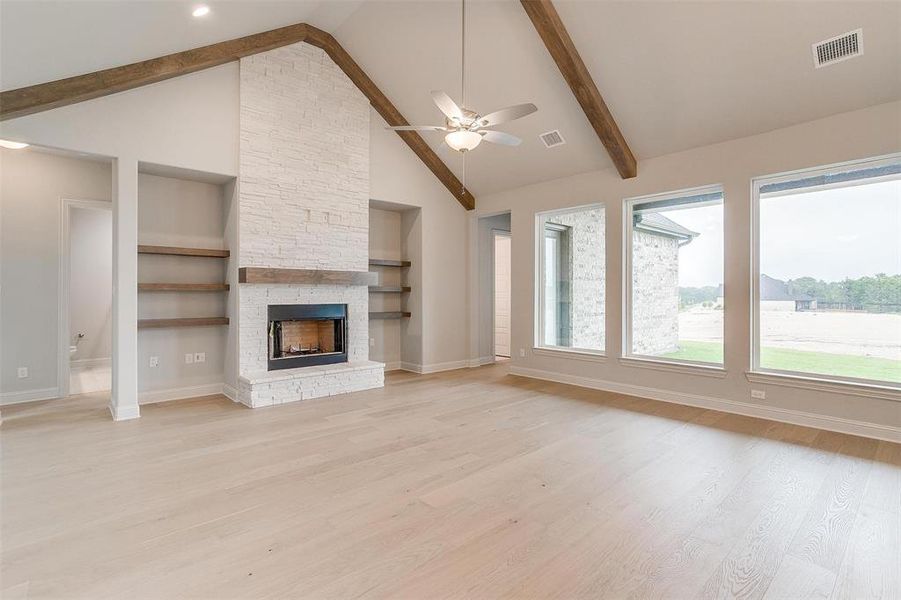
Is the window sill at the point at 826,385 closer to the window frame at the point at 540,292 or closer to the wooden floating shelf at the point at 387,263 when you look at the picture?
the window frame at the point at 540,292

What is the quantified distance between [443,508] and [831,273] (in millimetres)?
4197

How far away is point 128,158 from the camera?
426cm

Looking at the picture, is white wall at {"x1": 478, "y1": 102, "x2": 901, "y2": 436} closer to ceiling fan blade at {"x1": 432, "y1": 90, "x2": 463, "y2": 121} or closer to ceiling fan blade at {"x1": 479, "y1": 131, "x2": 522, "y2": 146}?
ceiling fan blade at {"x1": 479, "y1": 131, "x2": 522, "y2": 146}

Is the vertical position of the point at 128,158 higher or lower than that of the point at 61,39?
lower

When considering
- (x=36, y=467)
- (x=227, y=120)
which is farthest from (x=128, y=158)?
(x=36, y=467)

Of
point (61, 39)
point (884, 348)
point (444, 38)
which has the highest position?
point (444, 38)

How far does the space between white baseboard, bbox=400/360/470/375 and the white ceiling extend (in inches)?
130

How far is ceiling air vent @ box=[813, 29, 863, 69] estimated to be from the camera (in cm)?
336

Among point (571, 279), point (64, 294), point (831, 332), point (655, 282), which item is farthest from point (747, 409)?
point (64, 294)

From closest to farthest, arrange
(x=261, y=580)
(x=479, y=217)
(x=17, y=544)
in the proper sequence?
(x=261, y=580)
(x=17, y=544)
(x=479, y=217)

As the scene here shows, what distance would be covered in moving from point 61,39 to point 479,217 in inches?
208

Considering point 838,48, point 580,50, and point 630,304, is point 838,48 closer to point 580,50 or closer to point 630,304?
point 580,50

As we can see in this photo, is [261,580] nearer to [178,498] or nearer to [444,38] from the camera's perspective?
[178,498]

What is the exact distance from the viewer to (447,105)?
11.1ft
